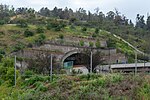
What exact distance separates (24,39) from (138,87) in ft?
123

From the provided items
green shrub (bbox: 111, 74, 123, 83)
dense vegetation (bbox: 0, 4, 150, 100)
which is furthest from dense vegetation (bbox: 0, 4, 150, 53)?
green shrub (bbox: 111, 74, 123, 83)

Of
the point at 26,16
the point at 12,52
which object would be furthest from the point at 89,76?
the point at 26,16

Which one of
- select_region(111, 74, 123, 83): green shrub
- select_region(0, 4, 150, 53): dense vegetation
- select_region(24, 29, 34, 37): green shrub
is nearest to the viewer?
select_region(111, 74, 123, 83): green shrub

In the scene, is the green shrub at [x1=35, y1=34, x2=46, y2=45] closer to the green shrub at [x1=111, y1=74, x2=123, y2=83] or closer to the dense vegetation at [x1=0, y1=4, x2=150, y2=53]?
the dense vegetation at [x1=0, y1=4, x2=150, y2=53]

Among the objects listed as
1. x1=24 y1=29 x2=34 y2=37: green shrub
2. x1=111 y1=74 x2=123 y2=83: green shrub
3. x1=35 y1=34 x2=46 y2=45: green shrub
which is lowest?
x1=111 y1=74 x2=123 y2=83: green shrub

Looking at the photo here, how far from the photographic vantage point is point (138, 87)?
29.8ft

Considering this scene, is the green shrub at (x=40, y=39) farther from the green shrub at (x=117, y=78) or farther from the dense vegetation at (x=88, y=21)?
Answer: the green shrub at (x=117, y=78)

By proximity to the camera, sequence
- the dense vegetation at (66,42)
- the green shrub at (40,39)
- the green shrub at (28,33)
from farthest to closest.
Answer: the green shrub at (28,33)
the green shrub at (40,39)
the dense vegetation at (66,42)

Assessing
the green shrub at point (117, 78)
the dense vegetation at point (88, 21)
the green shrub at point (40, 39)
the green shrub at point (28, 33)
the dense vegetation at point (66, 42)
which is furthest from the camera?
the dense vegetation at point (88, 21)

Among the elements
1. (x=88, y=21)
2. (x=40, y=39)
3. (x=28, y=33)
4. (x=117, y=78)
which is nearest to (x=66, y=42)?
(x=40, y=39)

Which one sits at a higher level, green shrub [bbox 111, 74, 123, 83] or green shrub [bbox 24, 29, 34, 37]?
green shrub [bbox 24, 29, 34, 37]

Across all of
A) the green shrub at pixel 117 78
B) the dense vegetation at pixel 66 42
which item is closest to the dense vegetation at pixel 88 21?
the dense vegetation at pixel 66 42

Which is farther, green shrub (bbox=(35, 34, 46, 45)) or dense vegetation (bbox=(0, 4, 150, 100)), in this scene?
green shrub (bbox=(35, 34, 46, 45))

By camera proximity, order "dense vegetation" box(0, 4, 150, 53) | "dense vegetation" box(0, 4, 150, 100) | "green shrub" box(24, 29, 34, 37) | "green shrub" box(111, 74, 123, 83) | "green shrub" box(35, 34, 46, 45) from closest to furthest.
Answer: "dense vegetation" box(0, 4, 150, 100), "green shrub" box(111, 74, 123, 83), "green shrub" box(35, 34, 46, 45), "green shrub" box(24, 29, 34, 37), "dense vegetation" box(0, 4, 150, 53)
